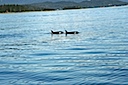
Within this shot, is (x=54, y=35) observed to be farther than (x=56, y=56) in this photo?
Yes

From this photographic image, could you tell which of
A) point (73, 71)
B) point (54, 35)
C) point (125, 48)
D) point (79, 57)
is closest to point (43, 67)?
point (73, 71)

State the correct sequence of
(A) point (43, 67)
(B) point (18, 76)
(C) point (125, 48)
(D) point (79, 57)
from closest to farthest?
(B) point (18, 76), (A) point (43, 67), (D) point (79, 57), (C) point (125, 48)

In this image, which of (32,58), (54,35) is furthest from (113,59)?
(54,35)

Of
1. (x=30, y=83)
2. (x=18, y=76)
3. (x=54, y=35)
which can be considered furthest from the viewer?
(x=54, y=35)

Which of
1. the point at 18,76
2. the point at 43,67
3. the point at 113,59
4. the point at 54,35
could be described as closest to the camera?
the point at 18,76

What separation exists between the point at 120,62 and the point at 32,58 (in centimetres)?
1158

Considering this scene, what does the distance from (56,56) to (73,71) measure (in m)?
10.7

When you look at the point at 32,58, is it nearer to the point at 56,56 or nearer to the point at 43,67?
the point at 56,56

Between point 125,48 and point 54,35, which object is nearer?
point 125,48

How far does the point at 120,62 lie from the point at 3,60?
46.3 ft

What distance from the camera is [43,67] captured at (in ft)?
115

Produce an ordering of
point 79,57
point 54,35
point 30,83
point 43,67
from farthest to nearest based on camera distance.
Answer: point 54,35
point 79,57
point 43,67
point 30,83

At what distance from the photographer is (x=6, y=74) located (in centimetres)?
3266

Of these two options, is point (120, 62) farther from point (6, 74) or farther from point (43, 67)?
point (6, 74)
